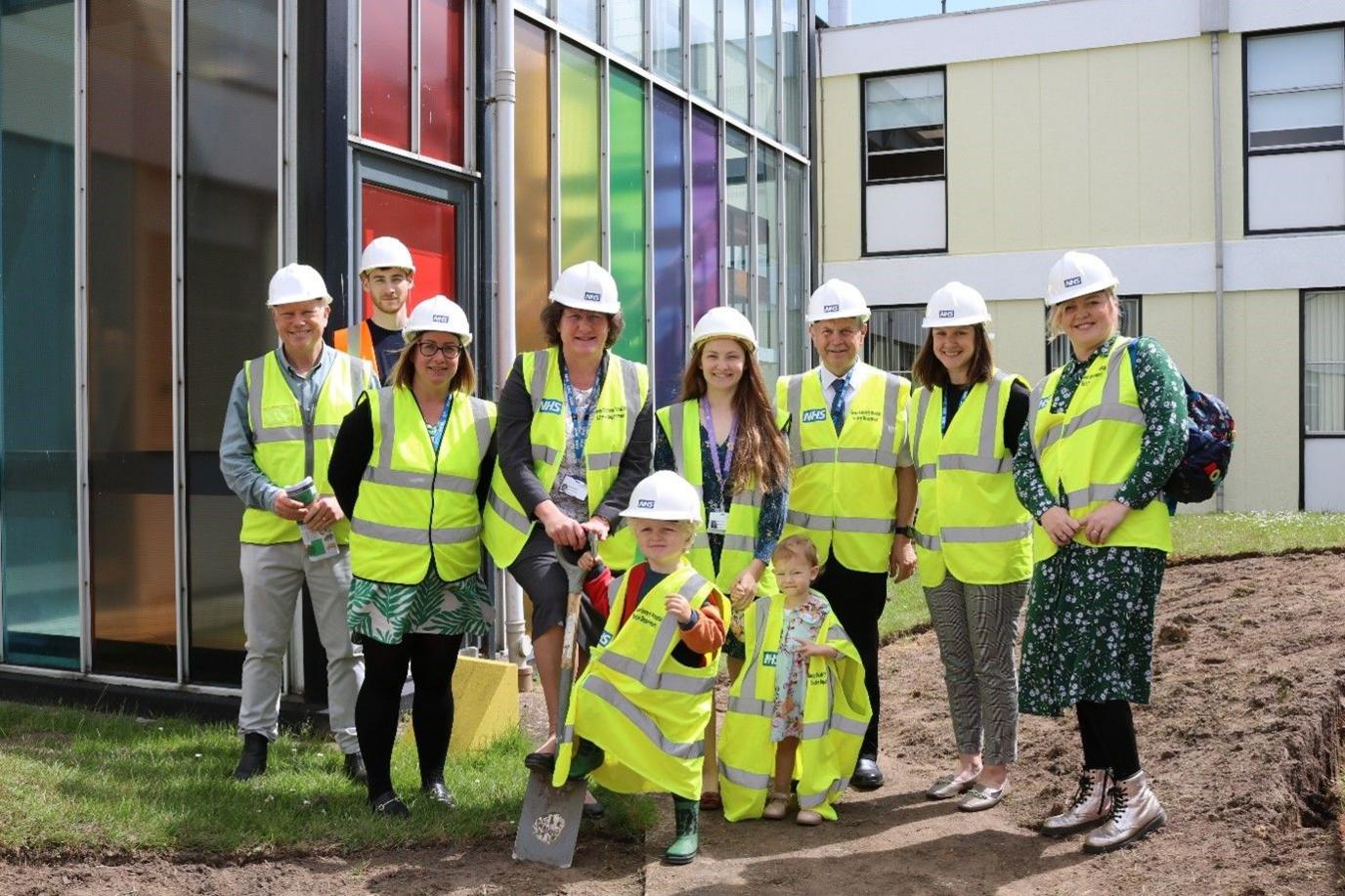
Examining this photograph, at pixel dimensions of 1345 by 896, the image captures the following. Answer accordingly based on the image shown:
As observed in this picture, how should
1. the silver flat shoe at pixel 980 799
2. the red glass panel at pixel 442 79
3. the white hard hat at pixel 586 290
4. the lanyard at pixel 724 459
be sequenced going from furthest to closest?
the red glass panel at pixel 442 79
the silver flat shoe at pixel 980 799
the lanyard at pixel 724 459
the white hard hat at pixel 586 290

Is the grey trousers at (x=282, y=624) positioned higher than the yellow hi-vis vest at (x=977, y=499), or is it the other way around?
the yellow hi-vis vest at (x=977, y=499)

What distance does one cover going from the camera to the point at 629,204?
35.6 feet

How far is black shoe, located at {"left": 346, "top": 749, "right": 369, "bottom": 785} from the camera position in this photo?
5.95 meters

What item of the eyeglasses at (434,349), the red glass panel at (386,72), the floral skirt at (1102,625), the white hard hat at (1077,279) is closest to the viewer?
the floral skirt at (1102,625)

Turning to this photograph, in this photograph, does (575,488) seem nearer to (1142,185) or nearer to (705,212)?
(705,212)

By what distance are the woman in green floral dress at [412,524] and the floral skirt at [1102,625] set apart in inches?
89.5

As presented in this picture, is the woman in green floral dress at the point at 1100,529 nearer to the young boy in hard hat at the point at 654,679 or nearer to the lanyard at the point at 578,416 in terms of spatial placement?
the young boy in hard hat at the point at 654,679

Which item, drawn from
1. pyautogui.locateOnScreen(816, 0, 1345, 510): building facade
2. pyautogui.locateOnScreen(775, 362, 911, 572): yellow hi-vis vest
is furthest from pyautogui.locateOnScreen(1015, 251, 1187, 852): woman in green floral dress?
pyautogui.locateOnScreen(816, 0, 1345, 510): building facade

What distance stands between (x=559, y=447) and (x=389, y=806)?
1581 mm

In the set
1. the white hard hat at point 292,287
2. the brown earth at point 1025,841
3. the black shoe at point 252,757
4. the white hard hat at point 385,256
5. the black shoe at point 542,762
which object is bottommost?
the brown earth at point 1025,841

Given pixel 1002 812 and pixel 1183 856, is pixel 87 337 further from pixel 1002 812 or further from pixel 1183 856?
pixel 1183 856

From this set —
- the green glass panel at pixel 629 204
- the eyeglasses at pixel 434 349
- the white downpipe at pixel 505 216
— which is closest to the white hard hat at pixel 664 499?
the eyeglasses at pixel 434 349

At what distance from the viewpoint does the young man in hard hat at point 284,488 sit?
19.2ft

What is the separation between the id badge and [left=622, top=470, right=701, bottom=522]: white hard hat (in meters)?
0.42
